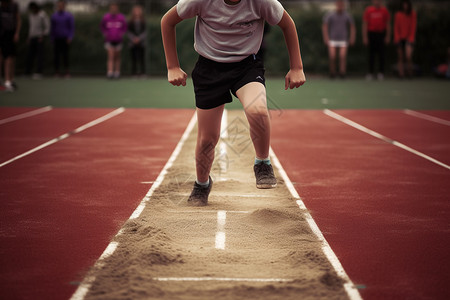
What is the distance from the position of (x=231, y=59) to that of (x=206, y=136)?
0.62 metres

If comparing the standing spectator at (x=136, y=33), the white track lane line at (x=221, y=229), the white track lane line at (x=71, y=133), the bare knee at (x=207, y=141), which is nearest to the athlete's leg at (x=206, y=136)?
the bare knee at (x=207, y=141)

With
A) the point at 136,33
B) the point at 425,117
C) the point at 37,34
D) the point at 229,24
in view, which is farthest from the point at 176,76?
the point at 37,34

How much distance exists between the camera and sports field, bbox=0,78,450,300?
350cm

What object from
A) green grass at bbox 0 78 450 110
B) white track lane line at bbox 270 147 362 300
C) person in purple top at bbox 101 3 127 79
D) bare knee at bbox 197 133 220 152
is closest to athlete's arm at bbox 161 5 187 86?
bare knee at bbox 197 133 220 152

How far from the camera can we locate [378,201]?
5.62m

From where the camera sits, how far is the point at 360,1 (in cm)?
2562

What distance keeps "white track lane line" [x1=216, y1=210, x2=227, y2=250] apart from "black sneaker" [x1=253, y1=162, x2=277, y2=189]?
344mm

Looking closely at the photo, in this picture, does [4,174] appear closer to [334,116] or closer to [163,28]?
[163,28]

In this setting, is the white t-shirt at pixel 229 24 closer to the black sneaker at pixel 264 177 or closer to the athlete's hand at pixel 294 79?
the athlete's hand at pixel 294 79

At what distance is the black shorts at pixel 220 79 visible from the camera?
4.83 metres

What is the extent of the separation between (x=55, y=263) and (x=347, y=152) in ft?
16.7

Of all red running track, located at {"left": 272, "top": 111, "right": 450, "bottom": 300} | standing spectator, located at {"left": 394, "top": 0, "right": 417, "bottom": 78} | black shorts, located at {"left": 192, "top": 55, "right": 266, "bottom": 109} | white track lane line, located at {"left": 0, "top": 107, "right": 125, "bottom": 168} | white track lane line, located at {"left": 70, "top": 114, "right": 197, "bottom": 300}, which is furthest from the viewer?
standing spectator, located at {"left": 394, "top": 0, "right": 417, "bottom": 78}

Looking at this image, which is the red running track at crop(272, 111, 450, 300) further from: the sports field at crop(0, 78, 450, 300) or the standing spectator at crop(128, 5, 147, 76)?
the standing spectator at crop(128, 5, 147, 76)

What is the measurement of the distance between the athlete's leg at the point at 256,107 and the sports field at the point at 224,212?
1.92ft
